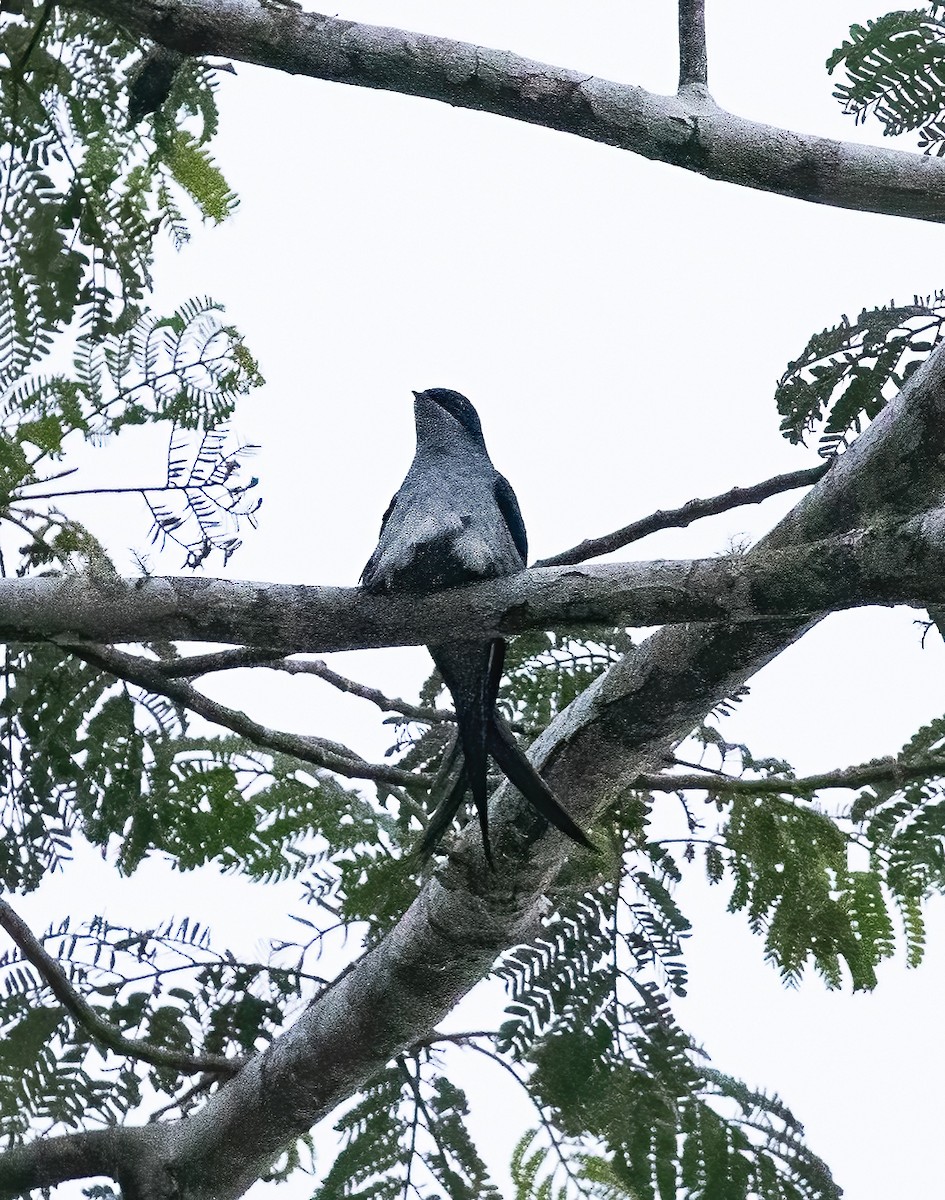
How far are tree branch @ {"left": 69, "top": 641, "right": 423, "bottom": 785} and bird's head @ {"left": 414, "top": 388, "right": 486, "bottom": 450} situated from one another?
1112 mm

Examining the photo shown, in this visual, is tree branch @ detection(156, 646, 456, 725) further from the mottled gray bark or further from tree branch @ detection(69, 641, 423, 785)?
the mottled gray bark

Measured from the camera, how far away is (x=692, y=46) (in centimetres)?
369

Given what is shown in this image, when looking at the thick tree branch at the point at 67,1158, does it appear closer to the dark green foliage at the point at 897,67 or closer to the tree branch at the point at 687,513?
the tree branch at the point at 687,513

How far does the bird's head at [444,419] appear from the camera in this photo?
4.74m

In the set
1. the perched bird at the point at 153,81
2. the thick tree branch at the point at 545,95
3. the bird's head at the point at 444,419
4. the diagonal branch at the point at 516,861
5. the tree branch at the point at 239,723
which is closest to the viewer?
the diagonal branch at the point at 516,861

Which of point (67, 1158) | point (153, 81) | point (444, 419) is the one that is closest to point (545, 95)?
point (153, 81)

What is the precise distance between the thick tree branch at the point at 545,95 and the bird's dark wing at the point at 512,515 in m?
1.25

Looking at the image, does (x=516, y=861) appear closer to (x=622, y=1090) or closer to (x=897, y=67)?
(x=622, y=1090)

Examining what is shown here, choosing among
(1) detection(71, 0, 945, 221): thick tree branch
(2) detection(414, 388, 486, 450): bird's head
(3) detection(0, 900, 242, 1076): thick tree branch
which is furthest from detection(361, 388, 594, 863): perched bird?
(1) detection(71, 0, 945, 221): thick tree branch

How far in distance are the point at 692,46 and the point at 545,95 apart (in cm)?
54

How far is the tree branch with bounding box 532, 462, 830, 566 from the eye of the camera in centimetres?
357

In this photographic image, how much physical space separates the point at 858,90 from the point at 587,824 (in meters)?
2.06

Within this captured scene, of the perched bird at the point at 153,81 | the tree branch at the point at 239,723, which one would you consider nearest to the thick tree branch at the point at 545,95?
the perched bird at the point at 153,81

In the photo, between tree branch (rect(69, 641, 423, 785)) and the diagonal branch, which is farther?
tree branch (rect(69, 641, 423, 785))
